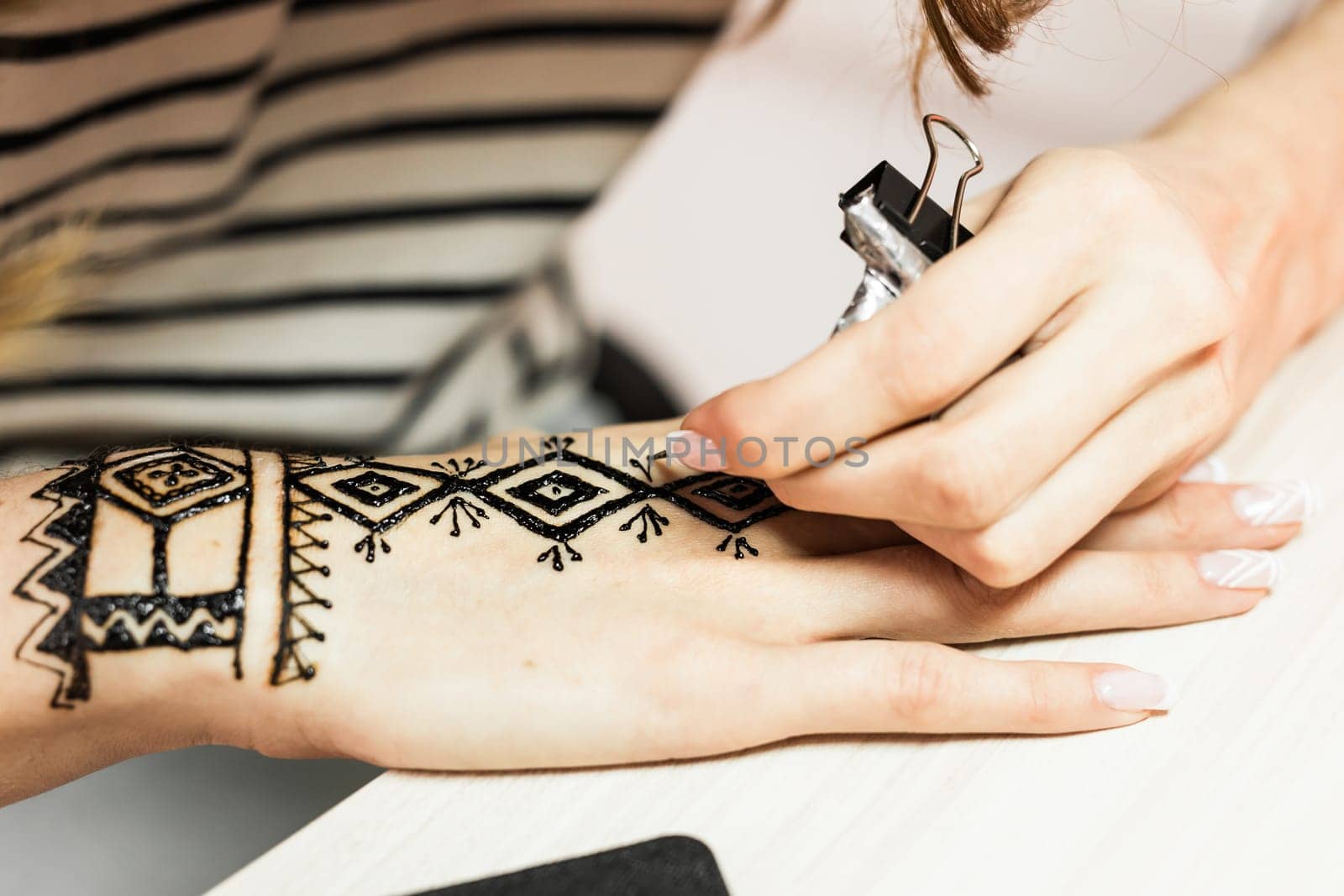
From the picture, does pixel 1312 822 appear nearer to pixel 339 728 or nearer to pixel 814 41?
pixel 339 728

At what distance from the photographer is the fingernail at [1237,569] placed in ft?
2.12

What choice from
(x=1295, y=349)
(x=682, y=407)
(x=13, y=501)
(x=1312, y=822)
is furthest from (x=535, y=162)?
(x=1312, y=822)

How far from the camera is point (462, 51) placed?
111cm

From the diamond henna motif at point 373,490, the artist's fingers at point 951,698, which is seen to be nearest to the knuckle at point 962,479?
the artist's fingers at point 951,698

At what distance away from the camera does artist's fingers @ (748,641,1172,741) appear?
574 mm

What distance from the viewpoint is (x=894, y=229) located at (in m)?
0.55

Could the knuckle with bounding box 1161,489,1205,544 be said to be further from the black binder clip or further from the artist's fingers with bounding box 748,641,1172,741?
the black binder clip

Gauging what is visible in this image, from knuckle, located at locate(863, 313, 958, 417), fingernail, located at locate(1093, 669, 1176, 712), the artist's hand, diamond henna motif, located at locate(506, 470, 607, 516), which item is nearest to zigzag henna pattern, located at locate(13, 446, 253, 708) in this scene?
diamond henna motif, located at locate(506, 470, 607, 516)

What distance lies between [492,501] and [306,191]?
1.81 ft

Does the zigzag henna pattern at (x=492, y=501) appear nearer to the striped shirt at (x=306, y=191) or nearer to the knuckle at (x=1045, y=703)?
the knuckle at (x=1045, y=703)

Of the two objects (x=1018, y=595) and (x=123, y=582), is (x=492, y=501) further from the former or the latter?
(x=1018, y=595)

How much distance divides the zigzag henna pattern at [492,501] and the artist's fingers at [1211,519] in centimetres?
26

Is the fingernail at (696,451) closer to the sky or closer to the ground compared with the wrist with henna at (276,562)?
closer to the sky

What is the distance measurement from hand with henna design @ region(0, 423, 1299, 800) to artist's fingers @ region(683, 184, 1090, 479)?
15cm
